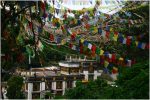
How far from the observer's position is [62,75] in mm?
13938

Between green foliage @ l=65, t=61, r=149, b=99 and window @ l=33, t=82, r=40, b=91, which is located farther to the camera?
window @ l=33, t=82, r=40, b=91

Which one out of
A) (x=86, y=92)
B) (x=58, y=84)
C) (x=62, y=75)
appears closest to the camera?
(x=86, y=92)

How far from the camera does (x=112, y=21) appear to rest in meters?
7.52

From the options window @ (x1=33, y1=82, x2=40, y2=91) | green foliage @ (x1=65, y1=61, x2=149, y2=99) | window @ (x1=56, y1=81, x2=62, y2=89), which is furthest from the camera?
window @ (x1=56, y1=81, x2=62, y2=89)

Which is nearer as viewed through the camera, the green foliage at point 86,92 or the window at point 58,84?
the green foliage at point 86,92

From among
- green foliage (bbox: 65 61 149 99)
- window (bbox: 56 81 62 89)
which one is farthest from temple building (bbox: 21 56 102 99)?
green foliage (bbox: 65 61 149 99)

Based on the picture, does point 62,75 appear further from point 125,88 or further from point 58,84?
point 125,88

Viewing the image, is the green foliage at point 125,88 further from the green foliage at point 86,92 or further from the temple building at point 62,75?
the temple building at point 62,75

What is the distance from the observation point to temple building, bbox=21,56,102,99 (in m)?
13.1

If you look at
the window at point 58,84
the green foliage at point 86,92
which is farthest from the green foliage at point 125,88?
the window at point 58,84

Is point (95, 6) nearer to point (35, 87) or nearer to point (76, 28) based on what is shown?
point (76, 28)

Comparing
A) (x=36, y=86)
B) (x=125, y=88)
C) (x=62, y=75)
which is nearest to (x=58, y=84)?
(x=62, y=75)

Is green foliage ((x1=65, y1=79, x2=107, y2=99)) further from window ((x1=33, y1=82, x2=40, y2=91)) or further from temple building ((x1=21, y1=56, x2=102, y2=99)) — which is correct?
window ((x1=33, y1=82, x2=40, y2=91))

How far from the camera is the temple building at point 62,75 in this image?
13070mm
